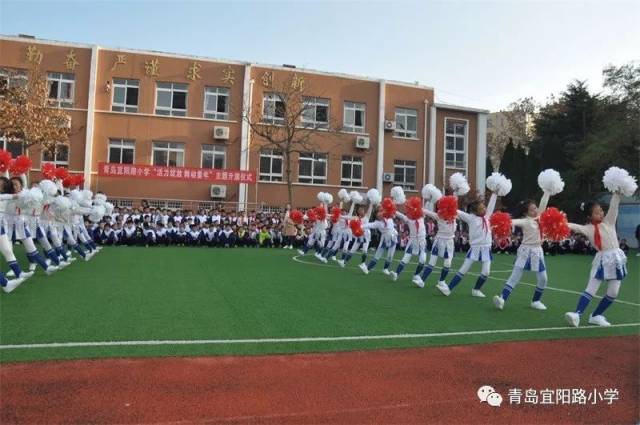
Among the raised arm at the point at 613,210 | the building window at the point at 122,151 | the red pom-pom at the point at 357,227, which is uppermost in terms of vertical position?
the building window at the point at 122,151

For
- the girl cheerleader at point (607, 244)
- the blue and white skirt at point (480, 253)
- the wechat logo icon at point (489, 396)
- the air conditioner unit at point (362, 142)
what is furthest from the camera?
the air conditioner unit at point (362, 142)

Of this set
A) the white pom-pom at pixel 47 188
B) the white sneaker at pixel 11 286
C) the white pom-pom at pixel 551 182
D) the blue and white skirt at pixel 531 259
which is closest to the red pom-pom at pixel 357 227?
the blue and white skirt at pixel 531 259

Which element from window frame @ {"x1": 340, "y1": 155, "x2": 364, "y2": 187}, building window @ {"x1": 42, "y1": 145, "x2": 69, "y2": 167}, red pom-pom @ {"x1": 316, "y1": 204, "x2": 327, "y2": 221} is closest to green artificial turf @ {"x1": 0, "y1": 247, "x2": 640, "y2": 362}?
red pom-pom @ {"x1": 316, "y1": 204, "x2": 327, "y2": 221}

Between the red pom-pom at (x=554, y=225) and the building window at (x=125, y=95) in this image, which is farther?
the building window at (x=125, y=95)

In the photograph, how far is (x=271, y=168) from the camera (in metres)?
28.8

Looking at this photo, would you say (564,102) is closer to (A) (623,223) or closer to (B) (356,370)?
(A) (623,223)

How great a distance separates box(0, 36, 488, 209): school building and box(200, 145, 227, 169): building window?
55mm

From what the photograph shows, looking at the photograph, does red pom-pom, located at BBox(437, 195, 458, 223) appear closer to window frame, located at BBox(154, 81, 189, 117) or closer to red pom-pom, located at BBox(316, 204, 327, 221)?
red pom-pom, located at BBox(316, 204, 327, 221)

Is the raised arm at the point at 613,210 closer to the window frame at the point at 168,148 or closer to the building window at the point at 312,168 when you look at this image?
the building window at the point at 312,168

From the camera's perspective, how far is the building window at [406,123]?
31.3 m

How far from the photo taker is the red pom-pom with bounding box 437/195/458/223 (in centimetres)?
973

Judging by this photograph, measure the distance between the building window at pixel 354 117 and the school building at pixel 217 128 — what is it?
0.06 m

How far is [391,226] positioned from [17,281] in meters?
8.01

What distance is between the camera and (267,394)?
4.37m
